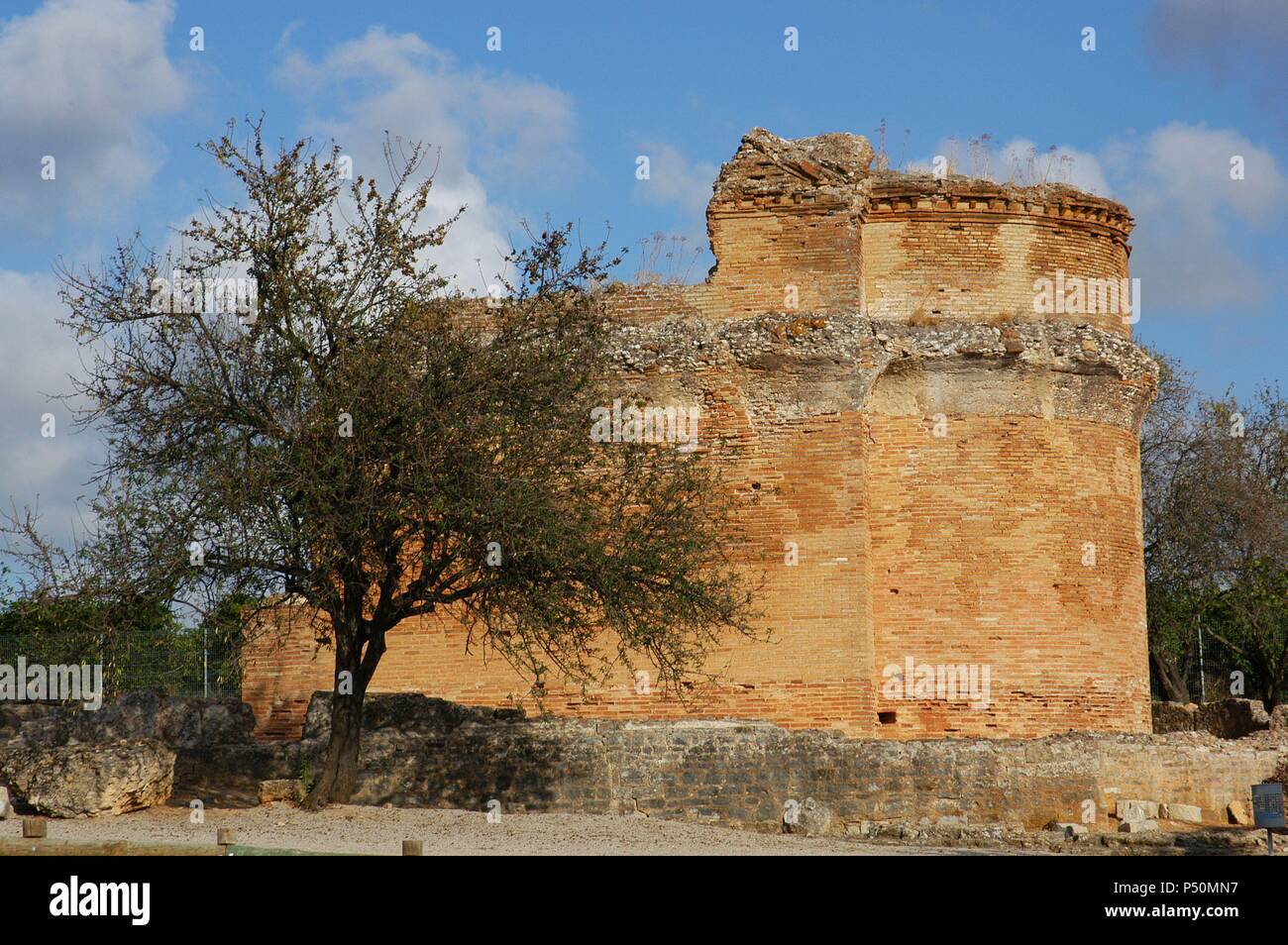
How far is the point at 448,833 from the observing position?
53.4 ft

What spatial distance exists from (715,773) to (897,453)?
567cm

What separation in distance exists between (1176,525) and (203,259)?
77.6 ft

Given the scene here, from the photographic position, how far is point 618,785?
60.8ft

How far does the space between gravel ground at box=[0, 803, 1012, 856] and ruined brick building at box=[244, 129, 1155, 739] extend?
12.9 feet

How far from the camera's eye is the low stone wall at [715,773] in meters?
18.4

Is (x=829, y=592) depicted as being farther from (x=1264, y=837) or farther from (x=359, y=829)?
(x=359, y=829)

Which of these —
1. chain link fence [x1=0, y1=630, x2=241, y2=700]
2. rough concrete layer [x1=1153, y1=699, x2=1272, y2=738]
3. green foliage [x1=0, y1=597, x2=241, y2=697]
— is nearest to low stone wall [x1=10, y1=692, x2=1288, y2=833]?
chain link fence [x1=0, y1=630, x2=241, y2=700]

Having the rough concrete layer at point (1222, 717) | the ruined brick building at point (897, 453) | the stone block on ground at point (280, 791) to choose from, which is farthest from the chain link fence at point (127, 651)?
the rough concrete layer at point (1222, 717)

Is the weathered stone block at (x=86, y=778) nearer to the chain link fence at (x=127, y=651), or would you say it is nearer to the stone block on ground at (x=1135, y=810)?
the chain link fence at (x=127, y=651)

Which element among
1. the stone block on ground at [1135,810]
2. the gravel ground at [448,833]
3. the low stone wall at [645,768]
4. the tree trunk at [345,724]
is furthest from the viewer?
the stone block on ground at [1135,810]

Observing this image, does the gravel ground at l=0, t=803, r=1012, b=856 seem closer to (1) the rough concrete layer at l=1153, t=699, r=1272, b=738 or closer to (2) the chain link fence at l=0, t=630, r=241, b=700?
(2) the chain link fence at l=0, t=630, r=241, b=700

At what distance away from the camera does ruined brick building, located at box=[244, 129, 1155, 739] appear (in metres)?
21.1

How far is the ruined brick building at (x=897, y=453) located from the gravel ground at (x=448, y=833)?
393cm

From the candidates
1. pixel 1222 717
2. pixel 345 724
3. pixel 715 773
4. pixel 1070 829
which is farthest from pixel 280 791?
pixel 1222 717
